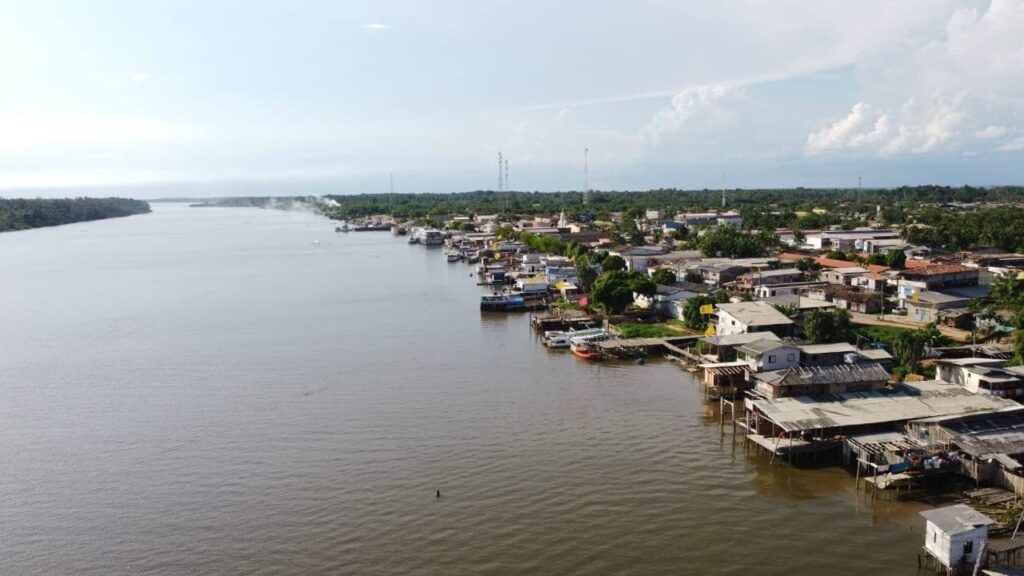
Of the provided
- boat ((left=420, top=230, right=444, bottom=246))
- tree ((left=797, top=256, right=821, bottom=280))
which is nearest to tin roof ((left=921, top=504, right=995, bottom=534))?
tree ((left=797, top=256, right=821, bottom=280))

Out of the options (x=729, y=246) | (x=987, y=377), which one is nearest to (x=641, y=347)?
(x=987, y=377)

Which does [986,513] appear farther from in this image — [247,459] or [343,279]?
[343,279]

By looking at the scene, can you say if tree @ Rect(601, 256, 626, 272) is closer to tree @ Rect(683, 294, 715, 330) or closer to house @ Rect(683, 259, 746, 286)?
house @ Rect(683, 259, 746, 286)

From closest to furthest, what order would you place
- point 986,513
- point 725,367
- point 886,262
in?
1. point 986,513
2. point 725,367
3. point 886,262

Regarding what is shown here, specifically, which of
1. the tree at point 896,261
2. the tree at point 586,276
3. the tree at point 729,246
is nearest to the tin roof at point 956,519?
the tree at point 586,276

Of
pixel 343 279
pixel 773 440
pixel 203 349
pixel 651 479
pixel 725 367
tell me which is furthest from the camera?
pixel 343 279

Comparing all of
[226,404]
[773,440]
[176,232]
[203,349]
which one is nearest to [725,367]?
[773,440]

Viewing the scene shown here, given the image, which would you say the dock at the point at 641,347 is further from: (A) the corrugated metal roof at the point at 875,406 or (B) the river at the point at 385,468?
(A) the corrugated metal roof at the point at 875,406
